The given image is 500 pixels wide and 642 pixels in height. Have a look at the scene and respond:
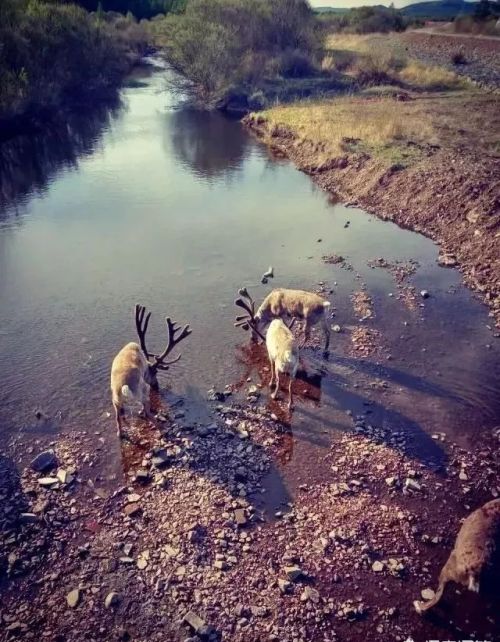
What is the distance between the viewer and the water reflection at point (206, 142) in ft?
99.6

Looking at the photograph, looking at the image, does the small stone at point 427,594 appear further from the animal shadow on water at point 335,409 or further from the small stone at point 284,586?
the animal shadow on water at point 335,409

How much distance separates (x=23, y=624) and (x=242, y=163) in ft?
90.8

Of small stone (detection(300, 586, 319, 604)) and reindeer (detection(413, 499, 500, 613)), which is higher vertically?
reindeer (detection(413, 499, 500, 613))

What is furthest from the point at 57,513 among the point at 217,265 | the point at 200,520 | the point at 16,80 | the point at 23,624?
the point at 16,80

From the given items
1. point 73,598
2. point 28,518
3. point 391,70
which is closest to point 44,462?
point 28,518

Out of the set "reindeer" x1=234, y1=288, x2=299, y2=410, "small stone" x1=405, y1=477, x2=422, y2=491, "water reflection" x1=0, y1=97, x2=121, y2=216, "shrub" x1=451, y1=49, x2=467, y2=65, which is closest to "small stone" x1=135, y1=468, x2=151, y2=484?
"reindeer" x1=234, y1=288, x2=299, y2=410

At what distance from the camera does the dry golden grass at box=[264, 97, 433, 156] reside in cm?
2945

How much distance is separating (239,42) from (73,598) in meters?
52.1

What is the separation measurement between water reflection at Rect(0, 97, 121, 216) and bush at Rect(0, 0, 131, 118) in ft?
9.63

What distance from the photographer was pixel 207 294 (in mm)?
17234

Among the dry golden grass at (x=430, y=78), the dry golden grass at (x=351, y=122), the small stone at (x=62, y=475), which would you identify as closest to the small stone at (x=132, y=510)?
the small stone at (x=62, y=475)

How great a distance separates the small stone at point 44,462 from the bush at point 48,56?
34103 millimetres

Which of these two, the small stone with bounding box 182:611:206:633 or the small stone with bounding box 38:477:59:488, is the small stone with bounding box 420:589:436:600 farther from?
the small stone with bounding box 38:477:59:488

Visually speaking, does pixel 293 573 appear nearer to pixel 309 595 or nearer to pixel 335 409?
pixel 309 595
